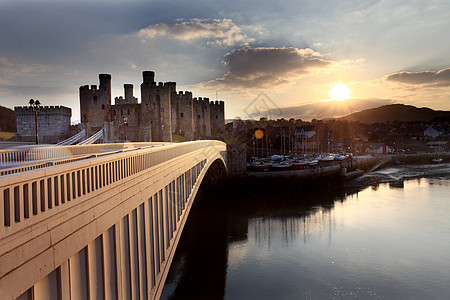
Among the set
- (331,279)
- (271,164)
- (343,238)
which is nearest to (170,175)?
(331,279)

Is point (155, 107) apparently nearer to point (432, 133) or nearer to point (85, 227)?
point (85, 227)

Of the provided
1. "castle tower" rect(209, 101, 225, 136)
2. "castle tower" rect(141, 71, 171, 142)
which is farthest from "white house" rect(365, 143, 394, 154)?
"castle tower" rect(141, 71, 171, 142)

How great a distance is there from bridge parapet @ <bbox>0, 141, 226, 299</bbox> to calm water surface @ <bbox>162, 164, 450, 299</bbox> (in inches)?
381

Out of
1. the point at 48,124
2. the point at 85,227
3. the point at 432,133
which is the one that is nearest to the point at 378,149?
the point at 432,133

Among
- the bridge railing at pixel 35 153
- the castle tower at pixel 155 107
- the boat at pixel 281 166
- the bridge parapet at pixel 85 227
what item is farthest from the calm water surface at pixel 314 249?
the castle tower at pixel 155 107

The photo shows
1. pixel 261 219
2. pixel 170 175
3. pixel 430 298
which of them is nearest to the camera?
pixel 170 175

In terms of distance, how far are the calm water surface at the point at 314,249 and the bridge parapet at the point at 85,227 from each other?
9672 millimetres

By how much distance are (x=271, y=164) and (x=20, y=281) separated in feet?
160

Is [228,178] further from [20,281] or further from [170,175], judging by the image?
[20,281]

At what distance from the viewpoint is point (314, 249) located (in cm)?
2262

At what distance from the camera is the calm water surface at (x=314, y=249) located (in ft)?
55.5

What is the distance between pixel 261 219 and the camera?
3022 centimetres

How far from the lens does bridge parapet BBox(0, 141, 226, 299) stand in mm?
3270

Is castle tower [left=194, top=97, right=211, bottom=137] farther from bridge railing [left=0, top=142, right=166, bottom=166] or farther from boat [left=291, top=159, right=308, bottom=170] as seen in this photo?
bridge railing [left=0, top=142, right=166, bottom=166]
